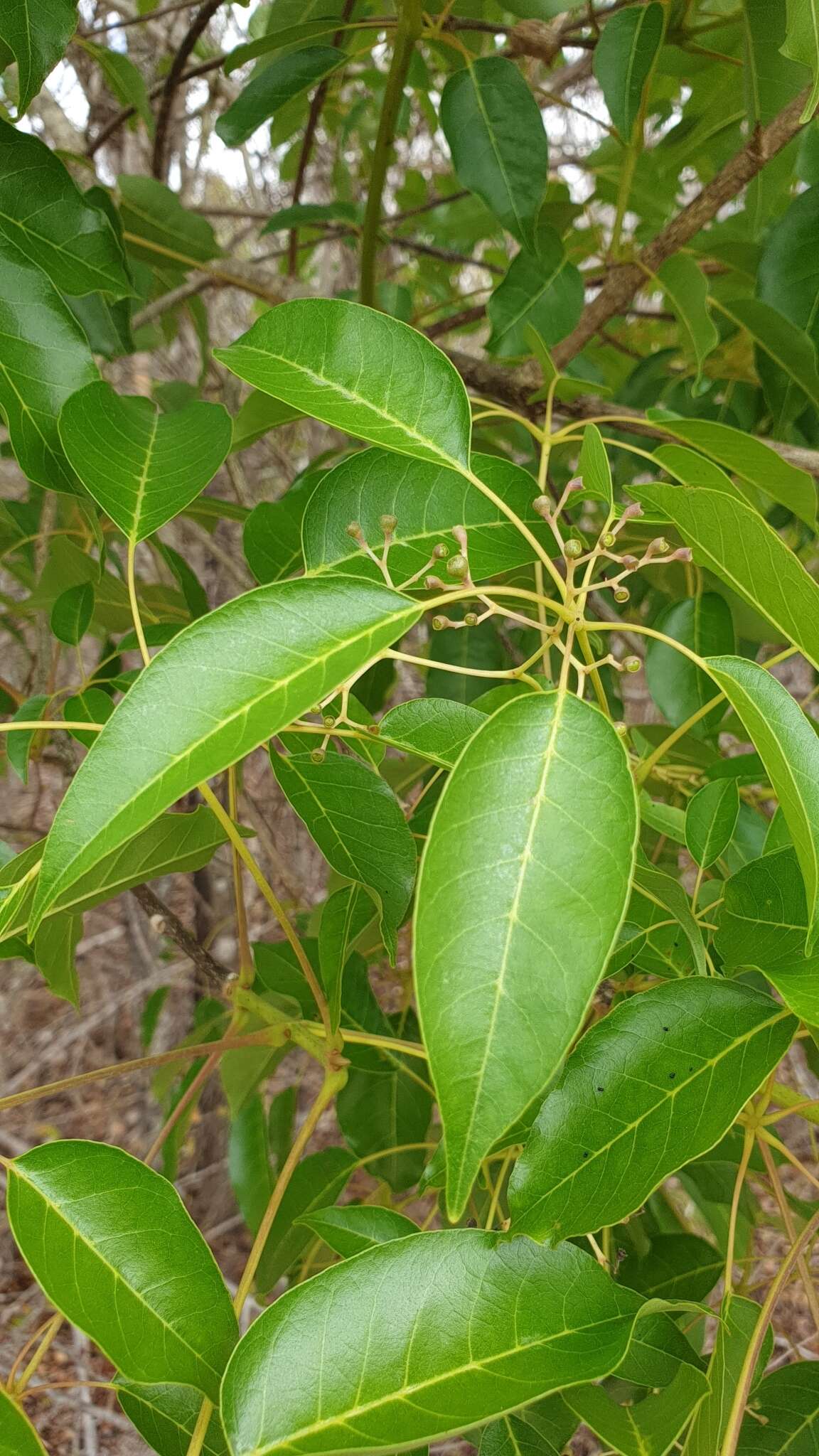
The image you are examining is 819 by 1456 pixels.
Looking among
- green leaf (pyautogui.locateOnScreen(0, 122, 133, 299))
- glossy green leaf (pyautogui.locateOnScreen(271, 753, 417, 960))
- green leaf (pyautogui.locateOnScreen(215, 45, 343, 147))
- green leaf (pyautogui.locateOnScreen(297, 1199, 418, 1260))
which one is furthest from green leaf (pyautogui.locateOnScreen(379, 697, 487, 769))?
green leaf (pyautogui.locateOnScreen(215, 45, 343, 147))

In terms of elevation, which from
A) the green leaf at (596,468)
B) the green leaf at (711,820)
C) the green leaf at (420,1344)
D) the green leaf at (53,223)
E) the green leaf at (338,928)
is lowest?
the green leaf at (420,1344)

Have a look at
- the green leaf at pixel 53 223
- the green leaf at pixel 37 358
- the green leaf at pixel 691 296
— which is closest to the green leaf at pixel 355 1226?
the green leaf at pixel 37 358

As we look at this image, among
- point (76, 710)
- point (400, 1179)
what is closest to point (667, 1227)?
point (400, 1179)

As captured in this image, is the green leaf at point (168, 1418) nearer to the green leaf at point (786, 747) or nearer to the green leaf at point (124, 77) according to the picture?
the green leaf at point (786, 747)

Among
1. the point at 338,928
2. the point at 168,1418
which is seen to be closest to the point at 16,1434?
the point at 168,1418

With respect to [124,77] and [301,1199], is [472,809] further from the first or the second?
[124,77]

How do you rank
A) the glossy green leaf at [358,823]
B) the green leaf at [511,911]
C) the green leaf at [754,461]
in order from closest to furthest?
1. the green leaf at [511,911]
2. the glossy green leaf at [358,823]
3. the green leaf at [754,461]
